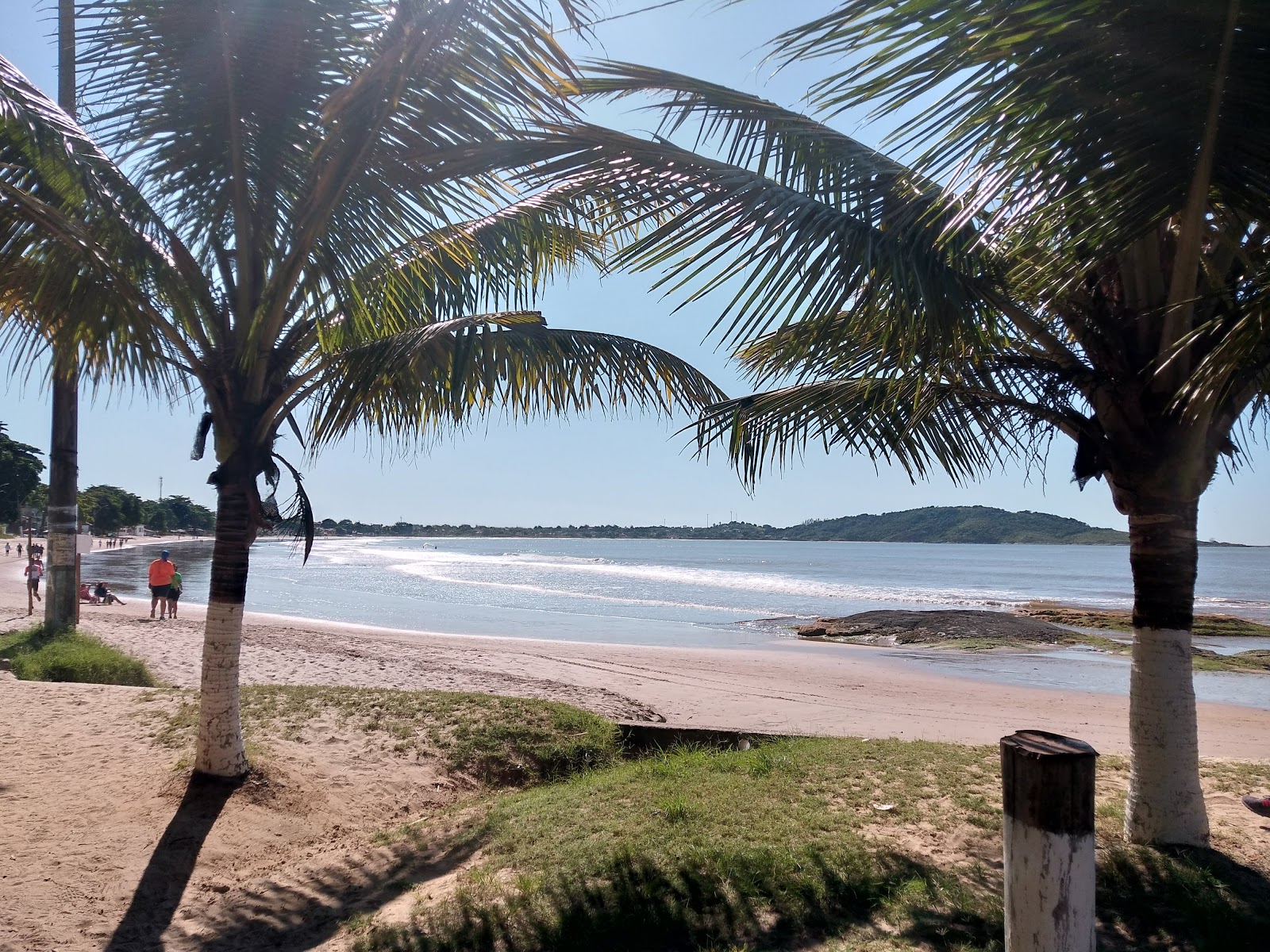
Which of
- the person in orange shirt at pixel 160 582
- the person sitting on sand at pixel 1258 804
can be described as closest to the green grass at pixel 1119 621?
the person sitting on sand at pixel 1258 804

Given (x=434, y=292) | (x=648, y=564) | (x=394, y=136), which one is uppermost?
(x=394, y=136)

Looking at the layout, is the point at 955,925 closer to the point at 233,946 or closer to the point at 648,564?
the point at 233,946

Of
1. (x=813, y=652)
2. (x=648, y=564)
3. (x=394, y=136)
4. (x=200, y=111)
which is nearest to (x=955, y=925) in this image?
(x=394, y=136)

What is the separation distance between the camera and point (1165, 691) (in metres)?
3.98

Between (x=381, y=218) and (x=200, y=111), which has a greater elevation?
(x=200, y=111)

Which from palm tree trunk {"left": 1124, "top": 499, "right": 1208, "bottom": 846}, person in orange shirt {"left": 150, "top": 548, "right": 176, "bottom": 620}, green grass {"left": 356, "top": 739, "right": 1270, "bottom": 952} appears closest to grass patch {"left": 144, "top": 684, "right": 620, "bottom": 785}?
green grass {"left": 356, "top": 739, "right": 1270, "bottom": 952}

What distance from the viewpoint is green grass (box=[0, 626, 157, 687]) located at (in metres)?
8.73

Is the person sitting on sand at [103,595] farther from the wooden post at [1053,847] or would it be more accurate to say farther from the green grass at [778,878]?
the wooden post at [1053,847]

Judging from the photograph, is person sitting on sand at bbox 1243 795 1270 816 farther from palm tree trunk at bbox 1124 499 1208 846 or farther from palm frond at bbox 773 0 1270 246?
palm frond at bbox 773 0 1270 246

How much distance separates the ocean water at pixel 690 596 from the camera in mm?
19562

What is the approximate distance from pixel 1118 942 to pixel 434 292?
526 centimetres

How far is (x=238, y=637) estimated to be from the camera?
17.9 feet

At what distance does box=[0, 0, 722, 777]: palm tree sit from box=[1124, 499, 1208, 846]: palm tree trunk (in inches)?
106

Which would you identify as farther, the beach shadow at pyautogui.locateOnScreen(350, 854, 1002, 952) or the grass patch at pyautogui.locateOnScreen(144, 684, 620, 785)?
the grass patch at pyautogui.locateOnScreen(144, 684, 620, 785)
